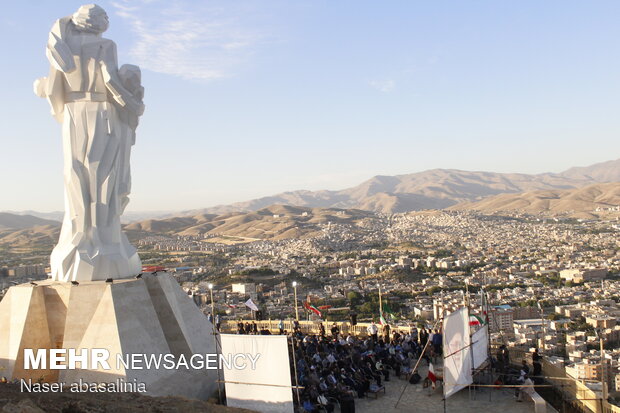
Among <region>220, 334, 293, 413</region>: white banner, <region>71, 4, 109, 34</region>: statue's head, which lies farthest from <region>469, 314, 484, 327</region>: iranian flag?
<region>71, 4, 109, 34</region>: statue's head

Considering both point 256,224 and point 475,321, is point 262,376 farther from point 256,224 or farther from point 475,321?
point 256,224

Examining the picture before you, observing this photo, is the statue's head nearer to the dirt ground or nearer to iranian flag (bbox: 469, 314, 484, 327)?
the dirt ground

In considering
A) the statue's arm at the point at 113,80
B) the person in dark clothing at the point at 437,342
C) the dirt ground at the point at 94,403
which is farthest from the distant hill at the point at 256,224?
the dirt ground at the point at 94,403

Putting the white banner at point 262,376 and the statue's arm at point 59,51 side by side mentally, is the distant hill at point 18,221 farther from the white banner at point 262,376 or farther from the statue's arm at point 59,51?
the white banner at point 262,376

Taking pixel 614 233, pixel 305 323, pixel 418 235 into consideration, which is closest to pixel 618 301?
pixel 305 323

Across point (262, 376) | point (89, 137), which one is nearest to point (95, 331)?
point (262, 376)

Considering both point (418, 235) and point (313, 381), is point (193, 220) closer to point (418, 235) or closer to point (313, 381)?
point (418, 235)
